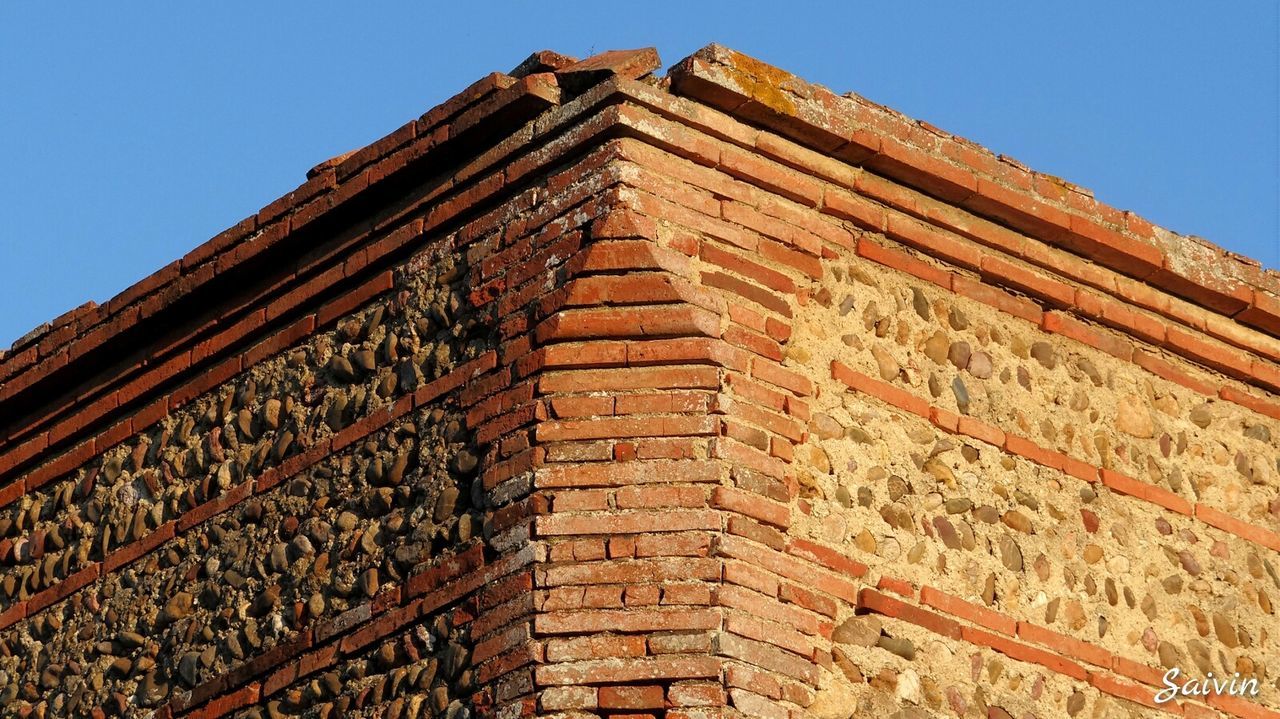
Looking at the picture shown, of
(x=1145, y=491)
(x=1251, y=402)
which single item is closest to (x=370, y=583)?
(x=1145, y=491)

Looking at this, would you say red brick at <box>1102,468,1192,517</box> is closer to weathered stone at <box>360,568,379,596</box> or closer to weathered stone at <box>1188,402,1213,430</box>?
weathered stone at <box>1188,402,1213,430</box>

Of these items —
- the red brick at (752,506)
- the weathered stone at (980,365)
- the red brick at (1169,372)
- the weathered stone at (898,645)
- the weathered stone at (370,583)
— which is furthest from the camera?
the red brick at (1169,372)

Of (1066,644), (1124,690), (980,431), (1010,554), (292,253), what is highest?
(292,253)

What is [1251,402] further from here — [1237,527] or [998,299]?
[998,299]

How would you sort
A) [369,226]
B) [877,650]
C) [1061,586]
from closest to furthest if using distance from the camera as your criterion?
[877,650], [1061,586], [369,226]

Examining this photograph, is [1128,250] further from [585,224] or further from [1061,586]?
[585,224]

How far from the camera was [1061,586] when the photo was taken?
9008 millimetres

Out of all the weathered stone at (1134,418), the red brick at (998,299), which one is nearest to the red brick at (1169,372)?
the weathered stone at (1134,418)

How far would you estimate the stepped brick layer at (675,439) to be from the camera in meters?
8.23

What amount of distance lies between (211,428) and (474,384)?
66.8 inches

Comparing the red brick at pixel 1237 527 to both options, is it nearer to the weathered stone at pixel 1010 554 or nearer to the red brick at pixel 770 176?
the weathered stone at pixel 1010 554

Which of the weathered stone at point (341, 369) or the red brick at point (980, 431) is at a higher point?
the weathered stone at point (341, 369)

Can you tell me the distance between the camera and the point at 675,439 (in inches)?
326

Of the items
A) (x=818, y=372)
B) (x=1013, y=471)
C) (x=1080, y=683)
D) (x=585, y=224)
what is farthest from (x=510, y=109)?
(x=1080, y=683)
